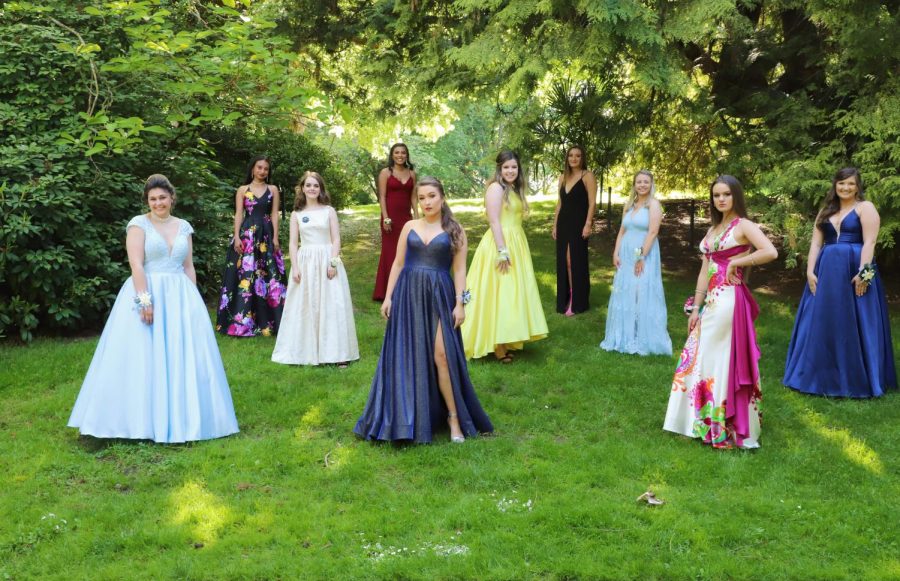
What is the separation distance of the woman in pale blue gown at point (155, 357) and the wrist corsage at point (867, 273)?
19.4ft

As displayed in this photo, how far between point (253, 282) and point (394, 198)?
241 cm

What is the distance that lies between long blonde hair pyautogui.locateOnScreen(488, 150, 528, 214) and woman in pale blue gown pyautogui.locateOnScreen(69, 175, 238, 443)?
363cm

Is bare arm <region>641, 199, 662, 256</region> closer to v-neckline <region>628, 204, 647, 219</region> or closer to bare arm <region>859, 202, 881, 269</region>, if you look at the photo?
v-neckline <region>628, 204, 647, 219</region>

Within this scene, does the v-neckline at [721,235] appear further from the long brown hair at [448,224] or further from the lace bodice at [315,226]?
the lace bodice at [315,226]

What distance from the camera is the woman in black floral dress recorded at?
395 inches

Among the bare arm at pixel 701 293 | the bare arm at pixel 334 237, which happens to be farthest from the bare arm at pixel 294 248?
the bare arm at pixel 701 293

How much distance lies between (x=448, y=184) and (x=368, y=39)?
29320 mm

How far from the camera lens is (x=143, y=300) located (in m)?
6.36

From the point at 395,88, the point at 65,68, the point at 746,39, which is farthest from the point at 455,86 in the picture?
the point at 65,68

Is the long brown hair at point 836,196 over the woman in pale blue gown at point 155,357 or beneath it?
over

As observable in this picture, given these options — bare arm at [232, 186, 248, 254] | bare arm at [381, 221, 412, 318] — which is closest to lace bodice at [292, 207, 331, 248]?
bare arm at [232, 186, 248, 254]

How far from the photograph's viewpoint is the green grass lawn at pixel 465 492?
4637 millimetres

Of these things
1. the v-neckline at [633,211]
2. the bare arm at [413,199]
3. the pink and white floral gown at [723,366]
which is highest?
the bare arm at [413,199]

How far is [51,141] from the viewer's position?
31.3 feet
